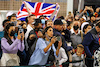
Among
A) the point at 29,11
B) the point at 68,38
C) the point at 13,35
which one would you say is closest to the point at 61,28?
the point at 68,38

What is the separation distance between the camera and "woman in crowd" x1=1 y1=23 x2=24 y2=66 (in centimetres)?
480

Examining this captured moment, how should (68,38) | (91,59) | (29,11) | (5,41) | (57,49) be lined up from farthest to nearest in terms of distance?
(29,11)
(68,38)
(91,59)
(57,49)
(5,41)

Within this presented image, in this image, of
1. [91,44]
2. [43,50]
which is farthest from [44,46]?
[91,44]

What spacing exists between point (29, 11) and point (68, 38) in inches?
89.5

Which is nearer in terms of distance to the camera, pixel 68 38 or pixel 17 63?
pixel 17 63

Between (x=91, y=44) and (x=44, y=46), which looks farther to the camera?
(x=91, y=44)

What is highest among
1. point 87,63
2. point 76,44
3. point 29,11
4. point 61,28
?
point 29,11

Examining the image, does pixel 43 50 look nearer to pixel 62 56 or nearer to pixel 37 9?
pixel 62 56

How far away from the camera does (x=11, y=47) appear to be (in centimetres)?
477

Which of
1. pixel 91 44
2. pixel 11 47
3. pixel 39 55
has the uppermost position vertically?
pixel 11 47

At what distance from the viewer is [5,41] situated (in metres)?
4.89

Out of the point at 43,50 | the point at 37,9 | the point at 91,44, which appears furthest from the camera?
the point at 37,9

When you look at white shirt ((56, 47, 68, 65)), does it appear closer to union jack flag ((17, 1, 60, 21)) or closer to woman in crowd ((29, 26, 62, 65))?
woman in crowd ((29, 26, 62, 65))

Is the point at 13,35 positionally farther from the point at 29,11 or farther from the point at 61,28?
the point at 29,11
